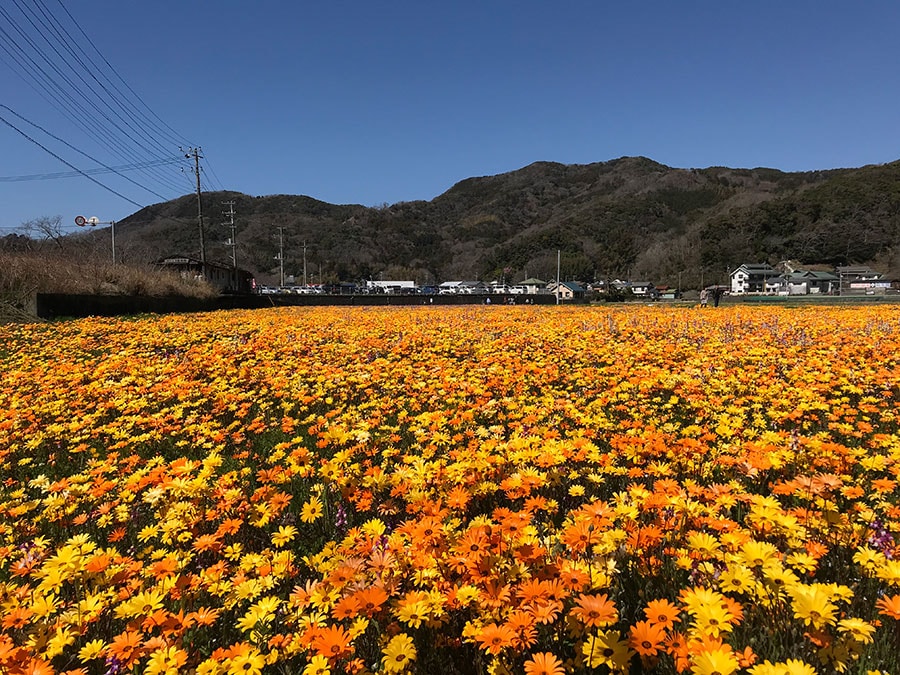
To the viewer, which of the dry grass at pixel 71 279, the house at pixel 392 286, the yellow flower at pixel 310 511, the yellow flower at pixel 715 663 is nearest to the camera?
the yellow flower at pixel 715 663

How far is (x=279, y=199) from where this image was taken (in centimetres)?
19862

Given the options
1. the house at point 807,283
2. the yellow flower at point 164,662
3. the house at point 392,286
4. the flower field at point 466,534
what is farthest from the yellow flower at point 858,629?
the house at point 392,286

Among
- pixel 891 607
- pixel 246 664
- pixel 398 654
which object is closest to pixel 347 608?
pixel 398 654

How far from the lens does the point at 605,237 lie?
17450 cm

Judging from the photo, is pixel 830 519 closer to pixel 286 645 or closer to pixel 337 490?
pixel 286 645

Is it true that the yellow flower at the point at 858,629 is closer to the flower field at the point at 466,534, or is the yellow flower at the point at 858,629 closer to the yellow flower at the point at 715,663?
the flower field at the point at 466,534

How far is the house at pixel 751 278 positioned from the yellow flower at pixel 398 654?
447 ft

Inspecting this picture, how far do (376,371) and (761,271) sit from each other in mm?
135866

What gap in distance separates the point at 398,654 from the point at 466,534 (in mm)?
509

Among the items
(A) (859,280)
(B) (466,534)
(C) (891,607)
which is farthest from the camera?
(A) (859,280)

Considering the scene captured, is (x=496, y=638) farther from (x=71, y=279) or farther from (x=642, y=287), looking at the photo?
(x=642, y=287)

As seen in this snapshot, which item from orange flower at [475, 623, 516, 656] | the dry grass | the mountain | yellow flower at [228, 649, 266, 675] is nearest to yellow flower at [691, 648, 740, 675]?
orange flower at [475, 623, 516, 656]

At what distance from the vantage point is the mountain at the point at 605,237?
120 meters

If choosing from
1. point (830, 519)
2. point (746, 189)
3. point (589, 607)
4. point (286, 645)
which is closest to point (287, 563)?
point (286, 645)
